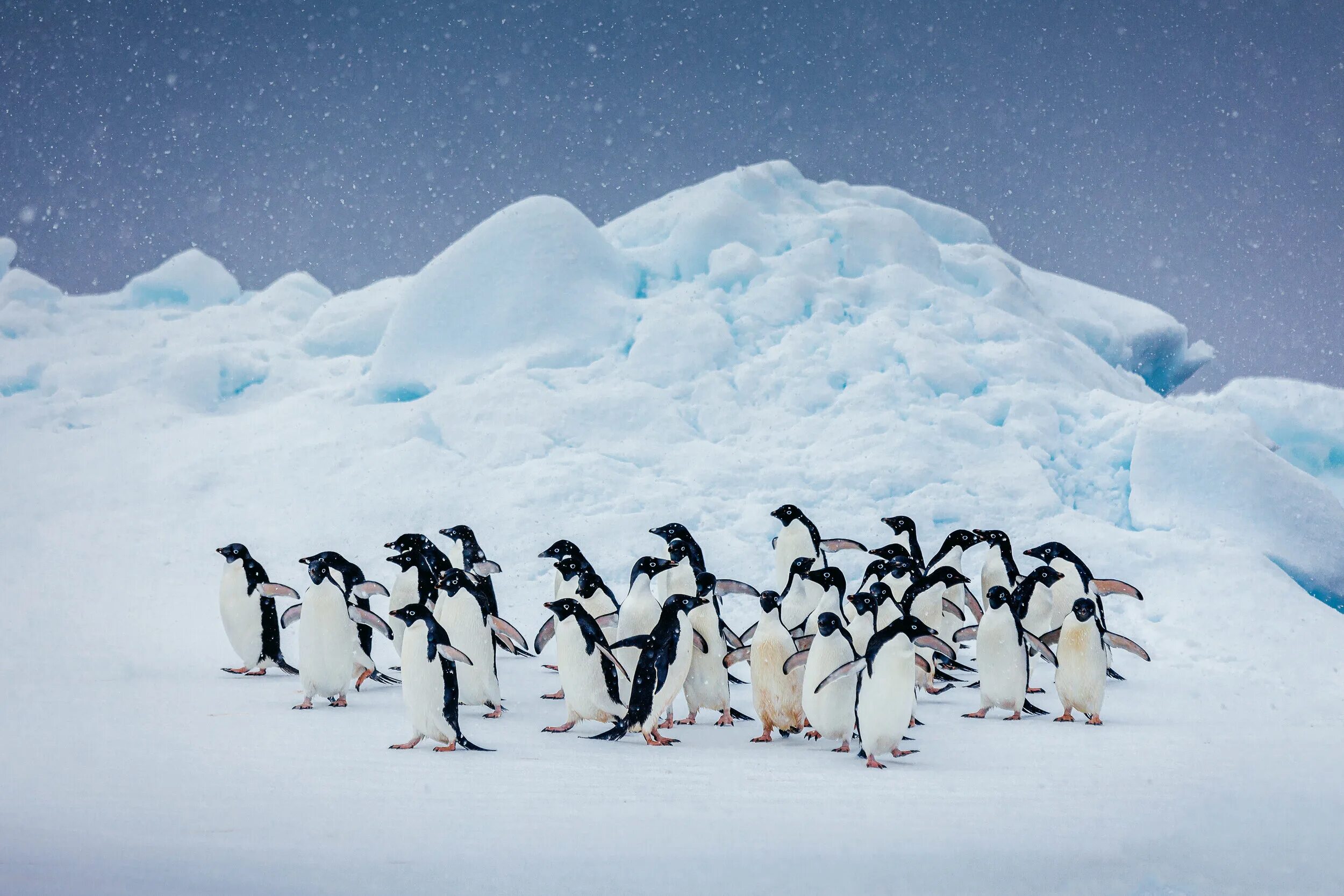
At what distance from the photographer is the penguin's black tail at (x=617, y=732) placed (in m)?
4.87

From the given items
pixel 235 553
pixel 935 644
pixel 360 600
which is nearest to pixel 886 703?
pixel 935 644

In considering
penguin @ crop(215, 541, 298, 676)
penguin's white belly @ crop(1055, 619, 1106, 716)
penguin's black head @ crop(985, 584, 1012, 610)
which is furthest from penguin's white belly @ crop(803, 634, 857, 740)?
penguin @ crop(215, 541, 298, 676)

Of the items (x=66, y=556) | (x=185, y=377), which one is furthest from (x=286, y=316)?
(x=66, y=556)

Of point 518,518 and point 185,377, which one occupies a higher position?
point 185,377

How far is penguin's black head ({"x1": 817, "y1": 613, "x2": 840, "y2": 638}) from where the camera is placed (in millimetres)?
4723

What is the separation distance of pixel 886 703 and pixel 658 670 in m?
1.03

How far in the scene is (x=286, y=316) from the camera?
66.1 ft

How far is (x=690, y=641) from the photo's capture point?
16.8ft

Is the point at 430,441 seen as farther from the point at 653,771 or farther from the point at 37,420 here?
the point at 653,771

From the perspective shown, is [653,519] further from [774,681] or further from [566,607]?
[774,681]

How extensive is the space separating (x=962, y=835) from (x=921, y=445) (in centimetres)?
780

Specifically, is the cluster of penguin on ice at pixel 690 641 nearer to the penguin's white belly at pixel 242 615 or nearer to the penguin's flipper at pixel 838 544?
the penguin's white belly at pixel 242 615

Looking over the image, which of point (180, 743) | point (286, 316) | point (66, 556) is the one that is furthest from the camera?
point (286, 316)

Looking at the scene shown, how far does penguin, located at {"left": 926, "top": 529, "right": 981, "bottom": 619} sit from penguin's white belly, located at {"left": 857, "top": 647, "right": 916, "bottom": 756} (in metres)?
2.73
